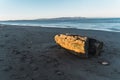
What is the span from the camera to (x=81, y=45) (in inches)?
498

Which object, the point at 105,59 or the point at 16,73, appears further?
the point at 105,59

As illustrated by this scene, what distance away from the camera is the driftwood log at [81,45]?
12.8 m

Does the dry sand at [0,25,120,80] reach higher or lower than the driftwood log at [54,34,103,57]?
lower

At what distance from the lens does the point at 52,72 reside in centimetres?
1080

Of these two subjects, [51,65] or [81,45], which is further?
[81,45]

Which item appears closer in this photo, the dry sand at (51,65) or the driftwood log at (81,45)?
the dry sand at (51,65)

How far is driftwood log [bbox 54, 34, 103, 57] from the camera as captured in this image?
503 inches

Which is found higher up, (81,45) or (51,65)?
(81,45)

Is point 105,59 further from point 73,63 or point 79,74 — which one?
point 79,74

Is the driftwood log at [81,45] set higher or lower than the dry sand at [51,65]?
higher

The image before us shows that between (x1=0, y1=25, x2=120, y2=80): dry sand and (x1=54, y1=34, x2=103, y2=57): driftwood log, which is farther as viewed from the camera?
(x1=54, y1=34, x2=103, y2=57): driftwood log

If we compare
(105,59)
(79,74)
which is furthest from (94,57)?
(79,74)

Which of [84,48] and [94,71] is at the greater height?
[84,48]

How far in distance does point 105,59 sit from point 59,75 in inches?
156
